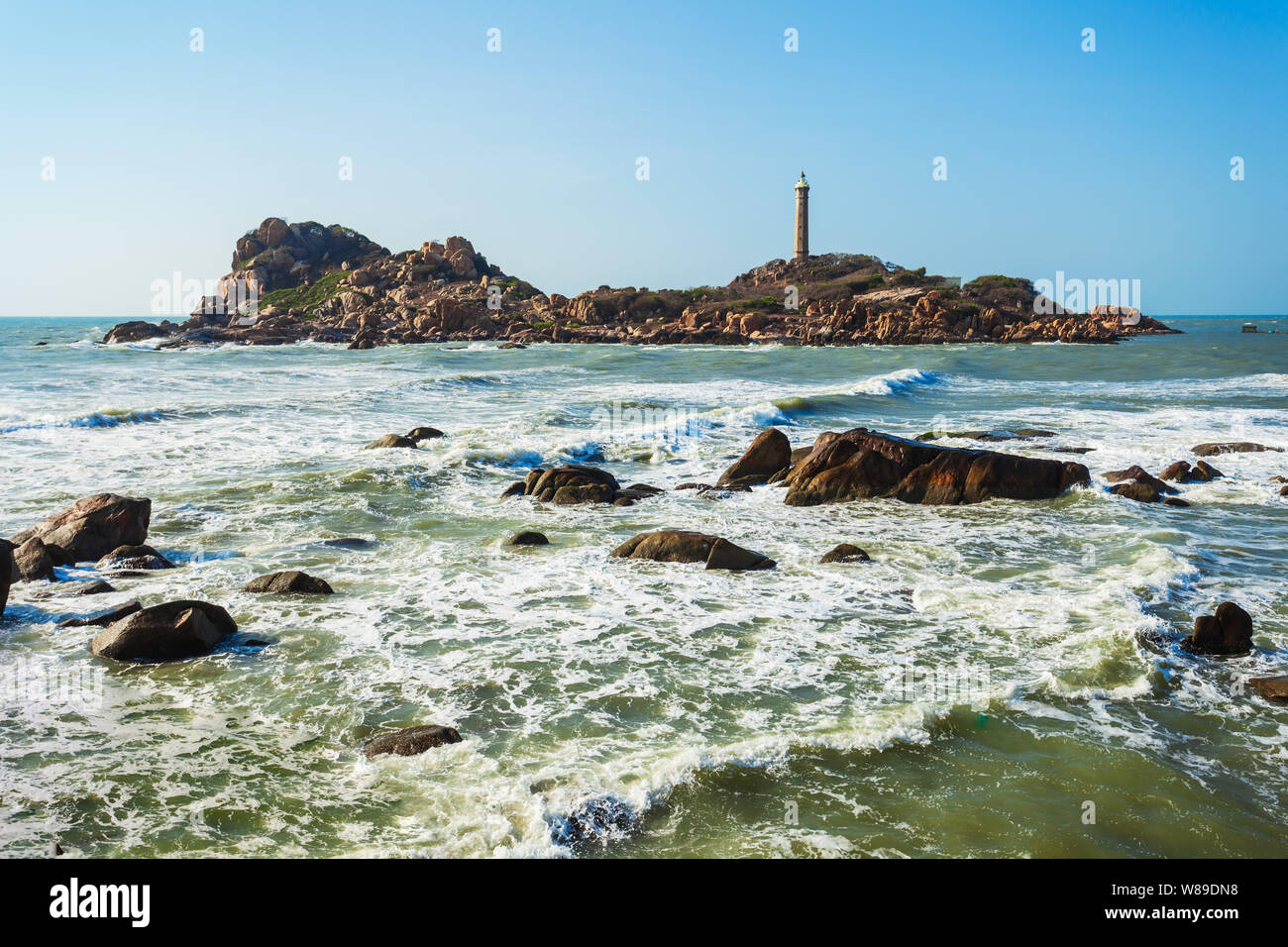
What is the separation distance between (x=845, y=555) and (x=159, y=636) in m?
7.50

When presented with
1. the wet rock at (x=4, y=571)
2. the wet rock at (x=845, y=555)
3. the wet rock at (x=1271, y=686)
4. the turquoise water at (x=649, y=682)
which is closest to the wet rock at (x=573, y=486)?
the turquoise water at (x=649, y=682)

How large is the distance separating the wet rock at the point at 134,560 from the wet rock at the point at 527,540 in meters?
4.12

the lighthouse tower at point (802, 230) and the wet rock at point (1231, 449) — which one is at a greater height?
the lighthouse tower at point (802, 230)

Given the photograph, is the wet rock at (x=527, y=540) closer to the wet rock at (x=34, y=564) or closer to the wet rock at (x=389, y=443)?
the wet rock at (x=34, y=564)

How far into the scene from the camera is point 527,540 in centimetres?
1186

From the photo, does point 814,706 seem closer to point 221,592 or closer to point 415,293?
point 221,592

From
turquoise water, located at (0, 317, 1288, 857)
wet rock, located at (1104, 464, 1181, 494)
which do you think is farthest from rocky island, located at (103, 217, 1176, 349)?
turquoise water, located at (0, 317, 1288, 857)

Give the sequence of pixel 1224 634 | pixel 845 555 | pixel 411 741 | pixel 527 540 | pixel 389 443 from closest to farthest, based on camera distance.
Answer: pixel 411 741 → pixel 1224 634 → pixel 845 555 → pixel 527 540 → pixel 389 443

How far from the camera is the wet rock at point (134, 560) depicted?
10766mm

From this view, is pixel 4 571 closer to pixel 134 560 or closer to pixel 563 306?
pixel 134 560

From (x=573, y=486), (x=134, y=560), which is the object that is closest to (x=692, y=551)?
(x=573, y=486)

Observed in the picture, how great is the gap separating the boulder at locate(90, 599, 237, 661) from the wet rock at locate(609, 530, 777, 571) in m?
4.85

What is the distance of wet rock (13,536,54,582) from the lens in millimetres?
10275

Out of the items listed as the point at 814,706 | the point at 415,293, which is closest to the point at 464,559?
the point at 814,706
